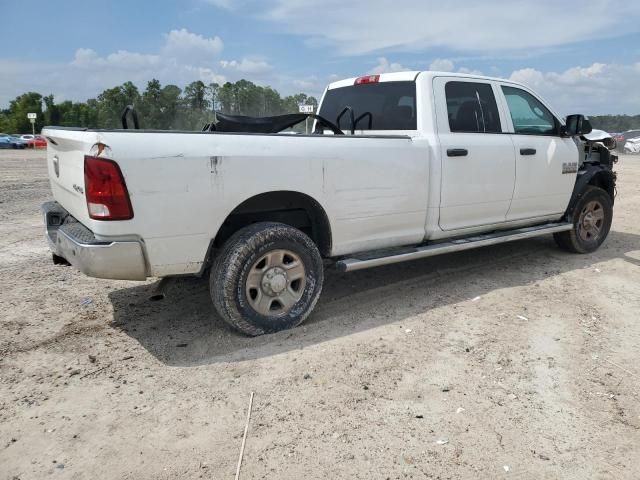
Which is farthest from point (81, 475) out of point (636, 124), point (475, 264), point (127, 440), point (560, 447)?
point (636, 124)

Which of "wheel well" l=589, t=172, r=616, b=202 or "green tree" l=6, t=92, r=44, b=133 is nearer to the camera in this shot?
"wheel well" l=589, t=172, r=616, b=202

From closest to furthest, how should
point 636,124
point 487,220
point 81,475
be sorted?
point 81,475 → point 487,220 → point 636,124

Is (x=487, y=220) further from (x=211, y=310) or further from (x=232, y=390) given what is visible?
(x=232, y=390)

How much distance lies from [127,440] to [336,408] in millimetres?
1118

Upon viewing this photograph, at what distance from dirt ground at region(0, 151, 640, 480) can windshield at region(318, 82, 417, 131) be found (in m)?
1.57

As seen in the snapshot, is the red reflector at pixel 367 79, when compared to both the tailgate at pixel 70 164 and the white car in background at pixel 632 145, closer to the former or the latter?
the tailgate at pixel 70 164

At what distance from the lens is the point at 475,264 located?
5922 millimetres

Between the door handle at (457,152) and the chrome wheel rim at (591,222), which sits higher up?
the door handle at (457,152)

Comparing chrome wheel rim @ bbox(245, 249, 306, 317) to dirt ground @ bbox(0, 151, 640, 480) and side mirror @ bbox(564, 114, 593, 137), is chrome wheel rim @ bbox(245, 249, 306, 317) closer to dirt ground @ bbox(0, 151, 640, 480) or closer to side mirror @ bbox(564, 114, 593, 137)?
dirt ground @ bbox(0, 151, 640, 480)

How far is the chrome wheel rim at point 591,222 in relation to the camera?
20.6 ft

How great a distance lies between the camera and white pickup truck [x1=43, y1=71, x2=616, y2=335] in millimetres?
3262

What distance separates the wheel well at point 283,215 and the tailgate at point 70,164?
3.19ft

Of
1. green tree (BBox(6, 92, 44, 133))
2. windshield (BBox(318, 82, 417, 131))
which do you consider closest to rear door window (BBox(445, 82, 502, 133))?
windshield (BBox(318, 82, 417, 131))

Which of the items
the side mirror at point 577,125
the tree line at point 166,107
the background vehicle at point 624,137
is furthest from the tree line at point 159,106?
the background vehicle at point 624,137
